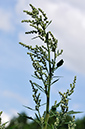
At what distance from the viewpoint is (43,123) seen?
18.0 feet

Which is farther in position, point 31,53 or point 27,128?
point 27,128

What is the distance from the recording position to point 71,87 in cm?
600

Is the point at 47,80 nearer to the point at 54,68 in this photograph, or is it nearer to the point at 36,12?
the point at 54,68

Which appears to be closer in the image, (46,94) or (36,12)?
(46,94)

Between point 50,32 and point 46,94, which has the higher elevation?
point 50,32

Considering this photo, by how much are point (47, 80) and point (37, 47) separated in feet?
2.56

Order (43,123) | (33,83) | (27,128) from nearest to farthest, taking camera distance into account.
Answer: (43,123) → (33,83) → (27,128)

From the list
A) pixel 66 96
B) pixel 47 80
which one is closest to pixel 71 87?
pixel 66 96

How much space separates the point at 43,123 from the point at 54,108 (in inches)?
15.9

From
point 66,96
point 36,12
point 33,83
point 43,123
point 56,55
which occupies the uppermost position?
point 36,12

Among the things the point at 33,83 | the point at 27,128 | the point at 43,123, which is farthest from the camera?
the point at 27,128

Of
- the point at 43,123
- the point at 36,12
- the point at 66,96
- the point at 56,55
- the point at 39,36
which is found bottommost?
the point at 43,123

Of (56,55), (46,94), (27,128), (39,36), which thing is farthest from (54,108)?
(27,128)

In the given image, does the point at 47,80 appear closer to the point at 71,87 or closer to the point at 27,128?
the point at 71,87
